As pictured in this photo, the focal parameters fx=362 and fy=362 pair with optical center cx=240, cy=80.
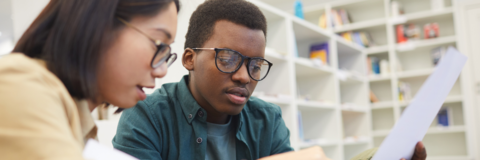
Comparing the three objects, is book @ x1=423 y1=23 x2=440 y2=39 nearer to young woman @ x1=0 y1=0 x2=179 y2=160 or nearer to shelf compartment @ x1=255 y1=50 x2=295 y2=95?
shelf compartment @ x1=255 y1=50 x2=295 y2=95

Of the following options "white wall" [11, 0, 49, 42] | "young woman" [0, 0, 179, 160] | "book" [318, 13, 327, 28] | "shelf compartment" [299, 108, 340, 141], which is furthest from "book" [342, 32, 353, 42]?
"young woman" [0, 0, 179, 160]

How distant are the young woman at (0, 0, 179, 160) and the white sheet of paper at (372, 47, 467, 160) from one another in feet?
1.59

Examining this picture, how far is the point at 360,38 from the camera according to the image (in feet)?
14.3

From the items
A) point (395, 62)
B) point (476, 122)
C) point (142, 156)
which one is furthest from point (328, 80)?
point (142, 156)

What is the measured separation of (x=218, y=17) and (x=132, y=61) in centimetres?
57

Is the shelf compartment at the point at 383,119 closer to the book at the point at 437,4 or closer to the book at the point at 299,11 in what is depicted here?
the book at the point at 437,4

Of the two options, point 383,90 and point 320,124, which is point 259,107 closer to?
point 320,124

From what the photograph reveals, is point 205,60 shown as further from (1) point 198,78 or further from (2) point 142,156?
(2) point 142,156

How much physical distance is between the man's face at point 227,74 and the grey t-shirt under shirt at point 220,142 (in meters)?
0.08

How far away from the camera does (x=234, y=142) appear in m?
1.20

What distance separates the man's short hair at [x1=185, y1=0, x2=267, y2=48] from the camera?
113cm

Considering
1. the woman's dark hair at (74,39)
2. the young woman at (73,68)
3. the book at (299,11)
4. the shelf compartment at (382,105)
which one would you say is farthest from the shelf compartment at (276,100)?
the shelf compartment at (382,105)

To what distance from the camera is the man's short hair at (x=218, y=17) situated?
1132 millimetres

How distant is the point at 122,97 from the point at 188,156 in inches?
18.8
